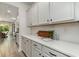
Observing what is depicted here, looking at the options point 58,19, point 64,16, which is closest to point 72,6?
point 64,16

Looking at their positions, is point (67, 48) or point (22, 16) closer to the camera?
point (67, 48)

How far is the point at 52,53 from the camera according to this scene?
7.09 feet

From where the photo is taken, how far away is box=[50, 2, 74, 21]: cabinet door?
222 cm

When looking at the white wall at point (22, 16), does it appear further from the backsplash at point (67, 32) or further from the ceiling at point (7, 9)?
the backsplash at point (67, 32)

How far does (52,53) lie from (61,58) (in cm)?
38

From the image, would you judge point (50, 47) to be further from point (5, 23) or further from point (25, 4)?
point (5, 23)

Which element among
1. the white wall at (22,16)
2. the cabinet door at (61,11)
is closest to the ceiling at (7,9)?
the white wall at (22,16)

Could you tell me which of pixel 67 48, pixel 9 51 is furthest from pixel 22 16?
pixel 67 48

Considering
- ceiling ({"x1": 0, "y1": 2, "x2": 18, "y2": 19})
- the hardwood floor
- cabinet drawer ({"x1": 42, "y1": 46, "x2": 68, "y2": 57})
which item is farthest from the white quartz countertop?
ceiling ({"x1": 0, "y1": 2, "x2": 18, "y2": 19})

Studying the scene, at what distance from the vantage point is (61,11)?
2.60 m

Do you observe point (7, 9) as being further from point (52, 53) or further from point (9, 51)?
point (52, 53)

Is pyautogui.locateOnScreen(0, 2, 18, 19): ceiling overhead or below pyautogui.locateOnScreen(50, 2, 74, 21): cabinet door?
overhead

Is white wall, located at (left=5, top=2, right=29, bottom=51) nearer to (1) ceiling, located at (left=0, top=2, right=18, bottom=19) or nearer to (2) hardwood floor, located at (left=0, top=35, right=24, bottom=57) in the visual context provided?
(2) hardwood floor, located at (left=0, top=35, right=24, bottom=57)

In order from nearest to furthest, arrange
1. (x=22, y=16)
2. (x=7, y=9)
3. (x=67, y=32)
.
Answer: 1. (x=67, y=32)
2. (x=22, y=16)
3. (x=7, y=9)
